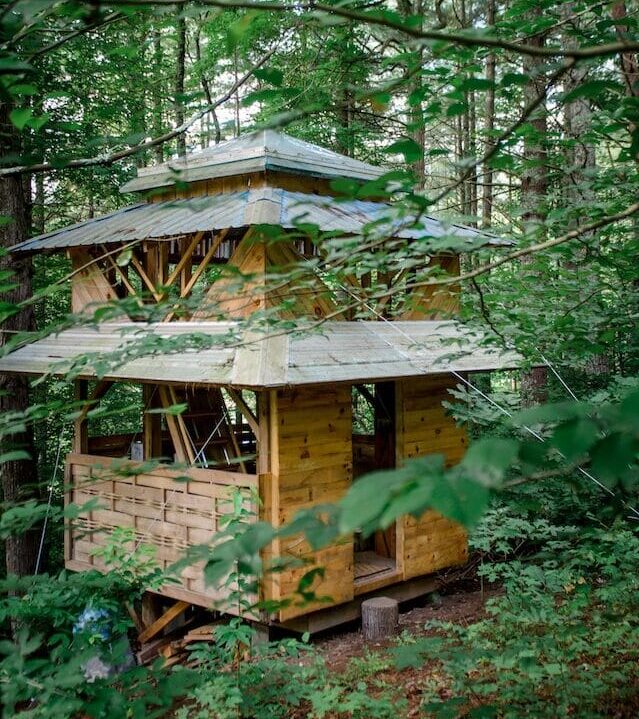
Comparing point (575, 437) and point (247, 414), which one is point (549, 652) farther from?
point (575, 437)

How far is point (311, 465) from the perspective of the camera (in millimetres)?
6762

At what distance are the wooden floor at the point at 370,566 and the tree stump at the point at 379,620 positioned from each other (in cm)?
39

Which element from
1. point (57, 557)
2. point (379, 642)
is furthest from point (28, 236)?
point (379, 642)

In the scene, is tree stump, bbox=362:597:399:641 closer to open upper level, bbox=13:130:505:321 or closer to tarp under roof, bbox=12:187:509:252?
open upper level, bbox=13:130:505:321

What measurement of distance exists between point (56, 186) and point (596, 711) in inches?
469

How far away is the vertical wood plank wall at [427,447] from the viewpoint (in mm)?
7719

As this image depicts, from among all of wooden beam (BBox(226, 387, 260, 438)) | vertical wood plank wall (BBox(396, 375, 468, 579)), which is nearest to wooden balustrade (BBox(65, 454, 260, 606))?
wooden beam (BBox(226, 387, 260, 438))

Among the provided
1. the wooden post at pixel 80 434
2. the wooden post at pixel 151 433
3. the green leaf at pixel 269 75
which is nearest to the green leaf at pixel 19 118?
the green leaf at pixel 269 75

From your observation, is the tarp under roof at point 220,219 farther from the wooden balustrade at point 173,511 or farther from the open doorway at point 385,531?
the wooden balustrade at point 173,511

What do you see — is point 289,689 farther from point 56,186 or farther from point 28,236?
point 56,186

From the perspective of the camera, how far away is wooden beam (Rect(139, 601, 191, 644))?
306 inches

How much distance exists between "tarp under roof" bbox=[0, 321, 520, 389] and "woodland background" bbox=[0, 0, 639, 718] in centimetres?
81

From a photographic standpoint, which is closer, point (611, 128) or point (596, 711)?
point (611, 128)

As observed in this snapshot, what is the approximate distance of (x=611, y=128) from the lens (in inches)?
100
